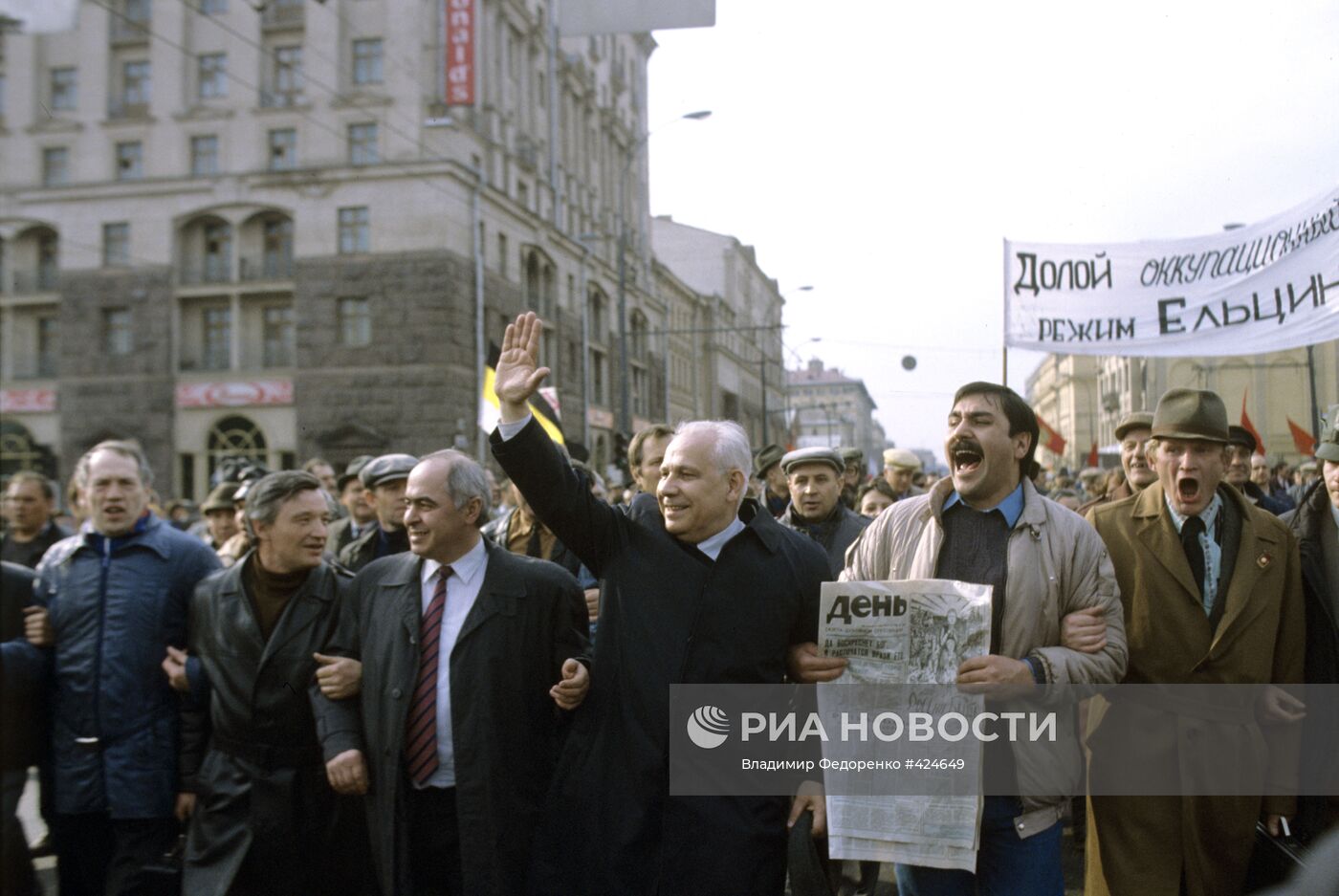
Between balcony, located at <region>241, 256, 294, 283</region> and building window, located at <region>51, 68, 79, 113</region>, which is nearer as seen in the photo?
building window, located at <region>51, 68, 79, 113</region>

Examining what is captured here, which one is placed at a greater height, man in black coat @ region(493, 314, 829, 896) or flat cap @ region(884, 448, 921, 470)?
flat cap @ region(884, 448, 921, 470)

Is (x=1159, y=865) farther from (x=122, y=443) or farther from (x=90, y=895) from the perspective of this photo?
(x=122, y=443)

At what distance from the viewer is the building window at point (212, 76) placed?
103ft

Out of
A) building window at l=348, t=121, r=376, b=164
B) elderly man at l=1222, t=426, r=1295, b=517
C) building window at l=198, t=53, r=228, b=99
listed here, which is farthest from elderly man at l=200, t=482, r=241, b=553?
building window at l=198, t=53, r=228, b=99

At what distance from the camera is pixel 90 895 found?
3959 mm

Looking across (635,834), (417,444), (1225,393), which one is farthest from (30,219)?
(1225,393)

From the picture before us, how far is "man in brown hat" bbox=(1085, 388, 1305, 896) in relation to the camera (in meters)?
3.52

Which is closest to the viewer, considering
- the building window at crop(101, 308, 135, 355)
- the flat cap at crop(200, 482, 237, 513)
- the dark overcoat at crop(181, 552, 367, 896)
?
the dark overcoat at crop(181, 552, 367, 896)

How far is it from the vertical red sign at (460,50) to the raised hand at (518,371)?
98.7 feet

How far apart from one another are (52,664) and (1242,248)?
20.7ft

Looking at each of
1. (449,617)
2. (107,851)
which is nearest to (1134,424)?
(449,617)

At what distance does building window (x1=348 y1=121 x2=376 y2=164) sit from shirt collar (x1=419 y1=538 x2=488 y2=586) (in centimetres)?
2965

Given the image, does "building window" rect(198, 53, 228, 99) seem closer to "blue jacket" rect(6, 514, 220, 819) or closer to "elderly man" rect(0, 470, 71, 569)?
"elderly man" rect(0, 470, 71, 569)

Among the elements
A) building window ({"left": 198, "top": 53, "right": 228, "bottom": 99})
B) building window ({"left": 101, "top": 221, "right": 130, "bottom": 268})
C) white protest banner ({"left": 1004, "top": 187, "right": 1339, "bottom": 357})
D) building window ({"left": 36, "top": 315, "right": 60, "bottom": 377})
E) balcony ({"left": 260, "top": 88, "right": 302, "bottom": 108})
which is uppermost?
building window ({"left": 198, "top": 53, "right": 228, "bottom": 99})
